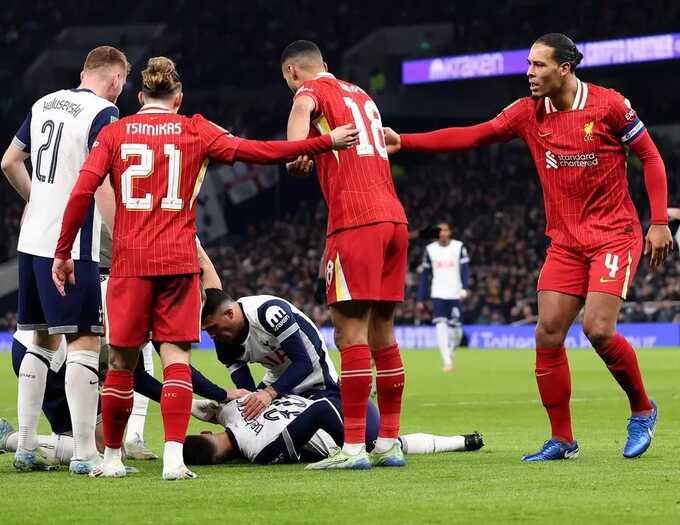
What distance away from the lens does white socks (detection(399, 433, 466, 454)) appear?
7.93 meters

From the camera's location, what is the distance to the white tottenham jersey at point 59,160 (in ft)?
23.5

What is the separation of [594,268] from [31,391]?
10.4 feet

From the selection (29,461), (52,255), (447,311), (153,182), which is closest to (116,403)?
(29,461)

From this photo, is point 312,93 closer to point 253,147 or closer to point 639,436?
point 253,147

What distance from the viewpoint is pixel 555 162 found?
744 centimetres

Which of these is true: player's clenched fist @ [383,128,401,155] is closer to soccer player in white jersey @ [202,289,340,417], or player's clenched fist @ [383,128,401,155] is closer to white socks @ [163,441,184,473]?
soccer player in white jersey @ [202,289,340,417]

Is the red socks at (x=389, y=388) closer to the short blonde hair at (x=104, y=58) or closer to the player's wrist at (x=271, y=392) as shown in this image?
the player's wrist at (x=271, y=392)

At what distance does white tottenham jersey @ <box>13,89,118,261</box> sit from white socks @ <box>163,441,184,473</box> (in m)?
1.24

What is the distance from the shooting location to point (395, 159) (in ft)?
142

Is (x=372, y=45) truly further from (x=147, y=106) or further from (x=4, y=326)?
(x=147, y=106)

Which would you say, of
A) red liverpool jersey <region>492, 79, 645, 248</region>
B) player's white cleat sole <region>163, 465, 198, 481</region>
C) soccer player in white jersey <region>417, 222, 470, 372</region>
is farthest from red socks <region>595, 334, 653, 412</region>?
soccer player in white jersey <region>417, 222, 470, 372</region>

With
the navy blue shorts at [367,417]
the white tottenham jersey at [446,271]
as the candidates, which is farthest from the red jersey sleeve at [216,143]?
the white tottenham jersey at [446,271]

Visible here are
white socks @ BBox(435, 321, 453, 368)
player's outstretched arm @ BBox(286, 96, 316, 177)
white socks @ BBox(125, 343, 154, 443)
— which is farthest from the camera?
white socks @ BBox(435, 321, 453, 368)

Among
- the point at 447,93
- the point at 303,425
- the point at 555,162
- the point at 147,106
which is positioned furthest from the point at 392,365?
the point at 447,93
